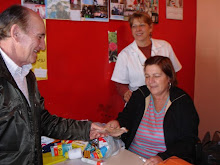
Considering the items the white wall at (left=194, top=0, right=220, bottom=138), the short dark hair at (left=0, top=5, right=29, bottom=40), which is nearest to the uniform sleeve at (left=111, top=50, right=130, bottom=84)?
the short dark hair at (left=0, top=5, right=29, bottom=40)

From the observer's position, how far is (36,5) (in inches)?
81.5

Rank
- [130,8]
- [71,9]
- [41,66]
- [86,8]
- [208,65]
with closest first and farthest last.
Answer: [41,66] < [71,9] < [86,8] < [130,8] < [208,65]

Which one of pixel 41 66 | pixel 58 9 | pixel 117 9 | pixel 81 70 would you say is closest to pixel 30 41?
pixel 41 66

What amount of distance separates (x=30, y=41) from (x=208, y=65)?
315cm

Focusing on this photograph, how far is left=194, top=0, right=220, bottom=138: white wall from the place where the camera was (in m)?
3.60

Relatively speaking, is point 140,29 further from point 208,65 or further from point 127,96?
point 208,65

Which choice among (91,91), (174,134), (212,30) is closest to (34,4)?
(91,91)

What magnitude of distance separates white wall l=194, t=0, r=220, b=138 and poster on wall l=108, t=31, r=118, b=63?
1692mm

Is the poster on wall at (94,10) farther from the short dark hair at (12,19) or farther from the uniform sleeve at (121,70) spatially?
the short dark hair at (12,19)

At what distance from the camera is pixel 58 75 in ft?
7.55

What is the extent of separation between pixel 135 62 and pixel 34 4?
1154mm

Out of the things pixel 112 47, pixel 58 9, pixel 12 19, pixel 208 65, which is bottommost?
pixel 208 65

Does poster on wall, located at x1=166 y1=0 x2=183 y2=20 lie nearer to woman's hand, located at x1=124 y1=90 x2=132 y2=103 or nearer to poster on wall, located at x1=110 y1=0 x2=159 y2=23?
poster on wall, located at x1=110 y1=0 x2=159 y2=23

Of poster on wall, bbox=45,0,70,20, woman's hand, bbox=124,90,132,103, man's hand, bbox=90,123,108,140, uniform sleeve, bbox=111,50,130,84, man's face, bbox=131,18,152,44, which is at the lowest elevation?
man's hand, bbox=90,123,108,140
